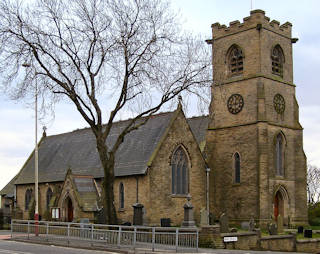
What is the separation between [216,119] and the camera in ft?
149

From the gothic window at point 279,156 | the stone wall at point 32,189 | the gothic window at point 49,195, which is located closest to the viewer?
the gothic window at point 279,156

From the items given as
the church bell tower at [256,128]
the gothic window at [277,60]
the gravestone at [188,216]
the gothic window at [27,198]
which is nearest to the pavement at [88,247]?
the gravestone at [188,216]

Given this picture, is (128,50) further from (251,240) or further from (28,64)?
(251,240)

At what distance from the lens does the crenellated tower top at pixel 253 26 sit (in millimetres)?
42688

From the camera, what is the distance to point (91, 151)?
151 ft

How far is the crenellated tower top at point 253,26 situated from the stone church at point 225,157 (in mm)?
79

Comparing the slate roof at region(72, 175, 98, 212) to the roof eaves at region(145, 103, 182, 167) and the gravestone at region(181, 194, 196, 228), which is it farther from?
the gravestone at region(181, 194, 196, 228)

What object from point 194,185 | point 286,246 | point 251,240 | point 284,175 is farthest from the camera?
point 284,175

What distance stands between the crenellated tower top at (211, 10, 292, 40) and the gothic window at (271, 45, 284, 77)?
1.42 metres

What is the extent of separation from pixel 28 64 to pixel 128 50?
514 centimetres

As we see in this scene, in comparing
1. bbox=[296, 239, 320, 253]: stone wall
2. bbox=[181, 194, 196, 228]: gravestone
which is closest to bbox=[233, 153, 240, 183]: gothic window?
bbox=[296, 239, 320, 253]: stone wall

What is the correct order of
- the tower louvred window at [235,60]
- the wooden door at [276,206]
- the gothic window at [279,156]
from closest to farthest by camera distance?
the wooden door at [276,206], the gothic window at [279,156], the tower louvred window at [235,60]

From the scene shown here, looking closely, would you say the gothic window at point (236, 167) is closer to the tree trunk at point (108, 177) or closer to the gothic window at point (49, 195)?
the gothic window at point (49, 195)

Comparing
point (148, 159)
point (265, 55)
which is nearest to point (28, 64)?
point (148, 159)
